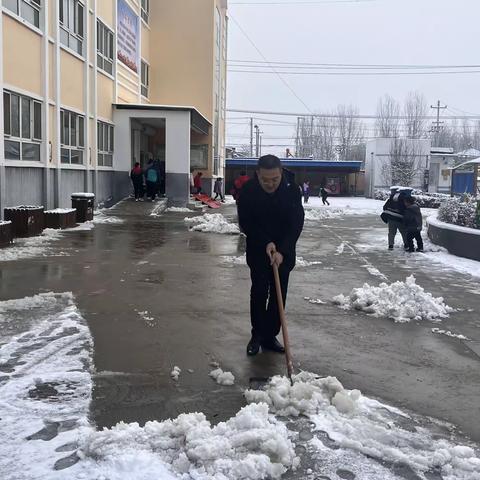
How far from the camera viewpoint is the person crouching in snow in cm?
1337

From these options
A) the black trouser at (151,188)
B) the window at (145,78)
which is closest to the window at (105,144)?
the black trouser at (151,188)

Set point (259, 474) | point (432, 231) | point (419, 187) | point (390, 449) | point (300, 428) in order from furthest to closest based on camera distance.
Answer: point (419, 187) < point (432, 231) < point (300, 428) < point (390, 449) < point (259, 474)

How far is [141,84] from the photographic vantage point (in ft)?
106

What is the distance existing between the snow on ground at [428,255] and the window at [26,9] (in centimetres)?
1055

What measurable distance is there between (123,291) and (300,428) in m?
4.68

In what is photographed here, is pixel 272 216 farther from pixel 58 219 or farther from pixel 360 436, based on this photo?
pixel 58 219

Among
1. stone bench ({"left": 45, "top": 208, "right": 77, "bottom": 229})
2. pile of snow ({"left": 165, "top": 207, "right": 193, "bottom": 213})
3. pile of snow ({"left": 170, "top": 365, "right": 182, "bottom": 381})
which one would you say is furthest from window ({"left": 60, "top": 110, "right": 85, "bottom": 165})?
pile of snow ({"left": 170, "top": 365, "right": 182, "bottom": 381})

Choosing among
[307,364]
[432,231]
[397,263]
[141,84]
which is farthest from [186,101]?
[307,364]

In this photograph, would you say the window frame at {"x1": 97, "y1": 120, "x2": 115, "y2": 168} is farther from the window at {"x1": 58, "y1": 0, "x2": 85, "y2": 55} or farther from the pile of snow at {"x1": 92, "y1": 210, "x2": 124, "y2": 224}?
the pile of snow at {"x1": 92, "y1": 210, "x2": 124, "y2": 224}

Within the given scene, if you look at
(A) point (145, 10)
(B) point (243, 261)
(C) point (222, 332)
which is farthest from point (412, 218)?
(A) point (145, 10)

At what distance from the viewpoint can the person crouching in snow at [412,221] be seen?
13367mm

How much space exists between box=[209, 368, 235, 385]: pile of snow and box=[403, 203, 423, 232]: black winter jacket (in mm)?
9530

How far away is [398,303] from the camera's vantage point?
721cm

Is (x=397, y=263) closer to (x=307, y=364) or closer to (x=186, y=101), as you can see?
(x=307, y=364)
